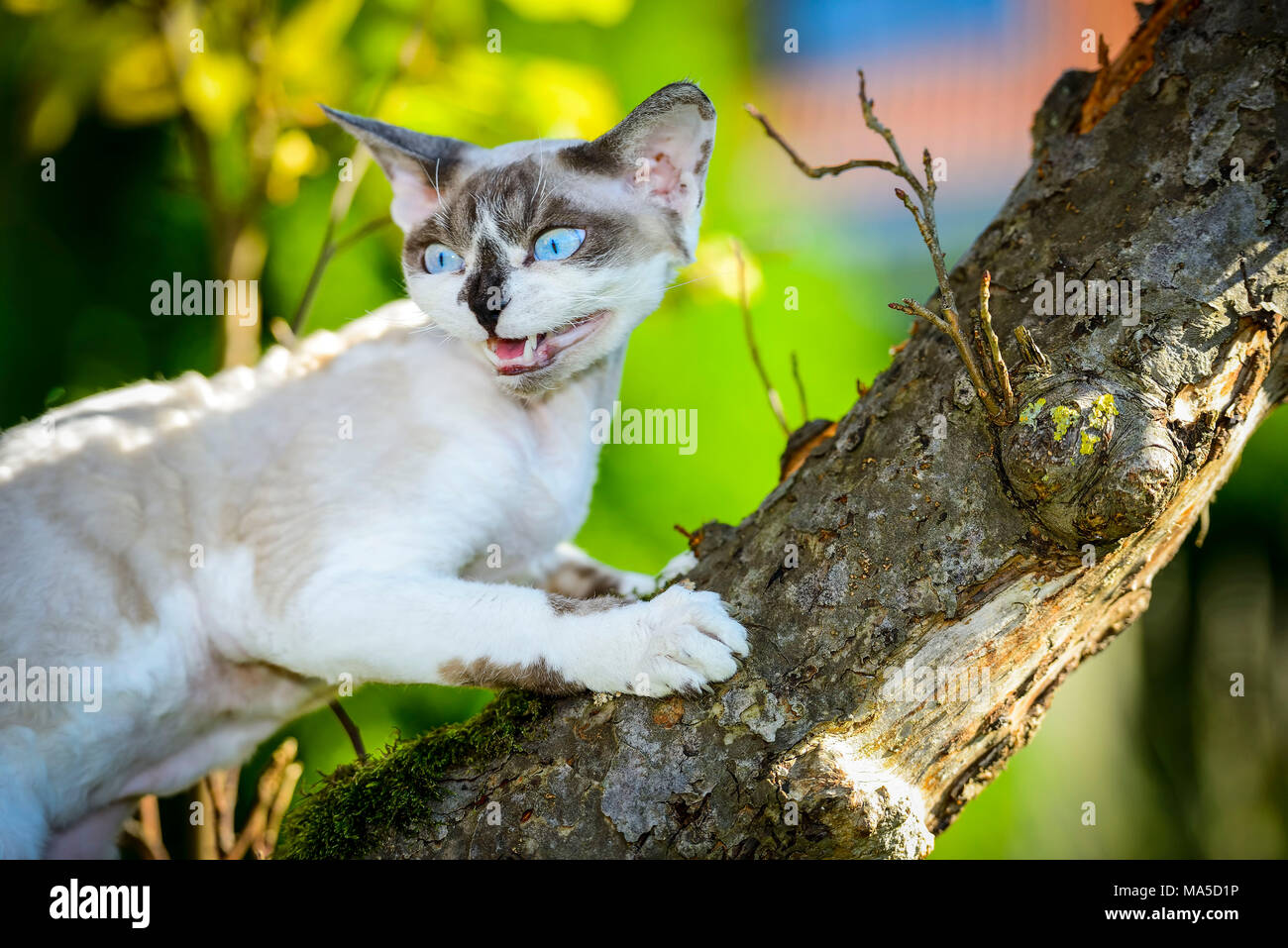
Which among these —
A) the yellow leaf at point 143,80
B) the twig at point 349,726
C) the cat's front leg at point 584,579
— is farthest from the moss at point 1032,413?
the yellow leaf at point 143,80

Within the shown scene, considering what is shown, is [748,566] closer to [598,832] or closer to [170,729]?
[598,832]

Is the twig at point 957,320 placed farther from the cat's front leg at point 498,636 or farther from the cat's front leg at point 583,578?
the cat's front leg at point 583,578

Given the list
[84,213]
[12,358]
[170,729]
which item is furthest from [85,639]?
[84,213]

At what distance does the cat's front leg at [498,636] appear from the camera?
1.35 metres

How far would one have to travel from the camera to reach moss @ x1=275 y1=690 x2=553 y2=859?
1.40m

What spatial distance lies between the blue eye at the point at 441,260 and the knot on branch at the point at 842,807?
3.33 feet

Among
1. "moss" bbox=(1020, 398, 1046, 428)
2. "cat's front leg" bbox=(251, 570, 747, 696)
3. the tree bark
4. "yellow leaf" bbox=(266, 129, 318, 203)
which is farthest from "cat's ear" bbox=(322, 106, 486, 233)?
"moss" bbox=(1020, 398, 1046, 428)

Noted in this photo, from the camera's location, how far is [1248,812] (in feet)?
11.2

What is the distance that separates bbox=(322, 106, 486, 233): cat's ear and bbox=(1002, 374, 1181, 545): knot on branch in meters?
1.12

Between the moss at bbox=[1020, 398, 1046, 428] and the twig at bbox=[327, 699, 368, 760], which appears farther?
the twig at bbox=[327, 699, 368, 760]

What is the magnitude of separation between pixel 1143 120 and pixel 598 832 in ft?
4.46

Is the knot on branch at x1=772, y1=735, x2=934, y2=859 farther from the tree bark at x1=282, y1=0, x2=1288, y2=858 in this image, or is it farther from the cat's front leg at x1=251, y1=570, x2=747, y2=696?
the cat's front leg at x1=251, y1=570, x2=747, y2=696

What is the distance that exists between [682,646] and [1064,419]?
602 mm

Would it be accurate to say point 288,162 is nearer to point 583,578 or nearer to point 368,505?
point 368,505
